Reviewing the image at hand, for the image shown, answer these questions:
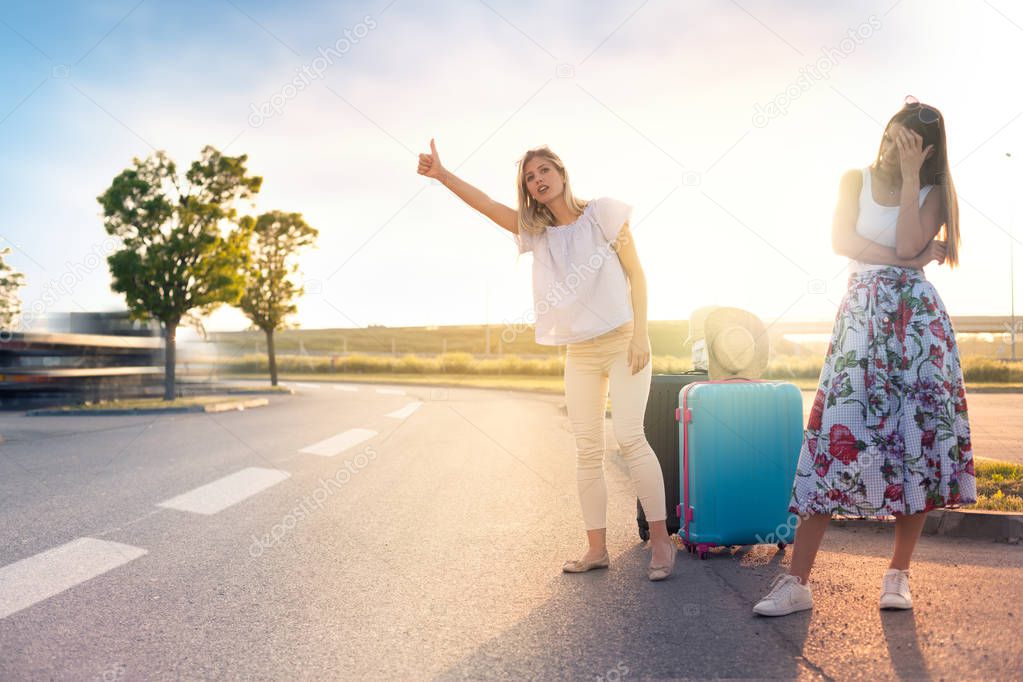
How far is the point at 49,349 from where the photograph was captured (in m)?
14.8

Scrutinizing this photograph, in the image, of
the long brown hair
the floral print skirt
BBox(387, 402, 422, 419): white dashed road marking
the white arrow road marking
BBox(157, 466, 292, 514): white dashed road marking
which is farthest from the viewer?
BBox(387, 402, 422, 419): white dashed road marking

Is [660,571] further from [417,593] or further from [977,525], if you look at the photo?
[977,525]

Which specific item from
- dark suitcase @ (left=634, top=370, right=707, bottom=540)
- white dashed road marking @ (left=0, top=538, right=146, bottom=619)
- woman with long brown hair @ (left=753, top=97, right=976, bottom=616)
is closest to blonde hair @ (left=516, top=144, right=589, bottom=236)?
dark suitcase @ (left=634, top=370, right=707, bottom=540)

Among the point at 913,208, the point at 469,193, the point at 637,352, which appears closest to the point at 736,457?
the point at 637,352

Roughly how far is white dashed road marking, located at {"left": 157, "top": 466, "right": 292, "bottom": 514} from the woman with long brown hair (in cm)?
411

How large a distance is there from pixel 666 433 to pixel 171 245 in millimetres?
16478

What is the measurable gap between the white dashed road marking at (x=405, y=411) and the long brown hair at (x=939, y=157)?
39.3 feet

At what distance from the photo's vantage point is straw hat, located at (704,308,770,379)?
4.46 metres

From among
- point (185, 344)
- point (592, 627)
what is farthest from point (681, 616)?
point (185, 344)

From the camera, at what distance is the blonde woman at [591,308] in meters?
3.85

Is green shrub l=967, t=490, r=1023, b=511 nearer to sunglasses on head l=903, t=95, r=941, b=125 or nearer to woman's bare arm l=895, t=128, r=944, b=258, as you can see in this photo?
woman's bare arm l=895, t=128, r=944, b=258

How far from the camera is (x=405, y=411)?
16.1 meters

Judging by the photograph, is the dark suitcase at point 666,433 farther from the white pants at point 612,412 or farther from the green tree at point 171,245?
the green tree at point 171,245

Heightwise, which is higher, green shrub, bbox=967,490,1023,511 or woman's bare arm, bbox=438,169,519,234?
woman's bare arm, bbox=438,169,519,234
